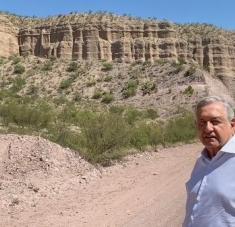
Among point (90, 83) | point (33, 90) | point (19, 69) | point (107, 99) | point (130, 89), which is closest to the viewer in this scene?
point (107, 99)

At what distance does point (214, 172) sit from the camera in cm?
303

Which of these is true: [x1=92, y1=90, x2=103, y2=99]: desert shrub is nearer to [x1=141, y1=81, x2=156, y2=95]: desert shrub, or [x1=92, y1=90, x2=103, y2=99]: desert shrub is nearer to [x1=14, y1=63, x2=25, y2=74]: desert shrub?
[x1=141, y1=81, x2=156, y2=95]: desert shrub

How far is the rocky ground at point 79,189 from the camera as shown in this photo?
374 inches

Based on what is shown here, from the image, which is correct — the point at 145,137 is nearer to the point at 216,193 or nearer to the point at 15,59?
the point at 216,193

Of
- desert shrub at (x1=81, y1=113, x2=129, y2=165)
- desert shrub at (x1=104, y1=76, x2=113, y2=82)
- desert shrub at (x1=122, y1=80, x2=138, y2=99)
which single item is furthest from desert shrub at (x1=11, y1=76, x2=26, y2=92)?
desert shrub at (x1=81, y1=113, x2=129, y2=165)

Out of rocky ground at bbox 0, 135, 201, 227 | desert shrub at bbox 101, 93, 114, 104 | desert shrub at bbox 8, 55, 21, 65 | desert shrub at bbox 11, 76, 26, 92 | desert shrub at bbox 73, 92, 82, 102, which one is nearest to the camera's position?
rocky ground at bbox 0, 135, 201, 227

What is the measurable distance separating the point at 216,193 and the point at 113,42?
209ft

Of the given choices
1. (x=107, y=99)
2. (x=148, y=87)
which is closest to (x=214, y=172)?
(x=107, y=99)

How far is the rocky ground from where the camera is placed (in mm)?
9500

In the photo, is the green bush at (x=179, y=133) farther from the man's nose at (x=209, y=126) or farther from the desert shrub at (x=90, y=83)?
the desert shrub at (x=90, y=83)

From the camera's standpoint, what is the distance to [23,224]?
9305mm

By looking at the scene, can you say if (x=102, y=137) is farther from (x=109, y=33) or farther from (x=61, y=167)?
(x=109, y=33)

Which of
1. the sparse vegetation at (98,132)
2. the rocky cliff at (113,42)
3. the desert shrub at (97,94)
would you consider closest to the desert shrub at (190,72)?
the desert shrub at (97,94)

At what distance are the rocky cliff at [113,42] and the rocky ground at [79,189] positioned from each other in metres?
50.3
